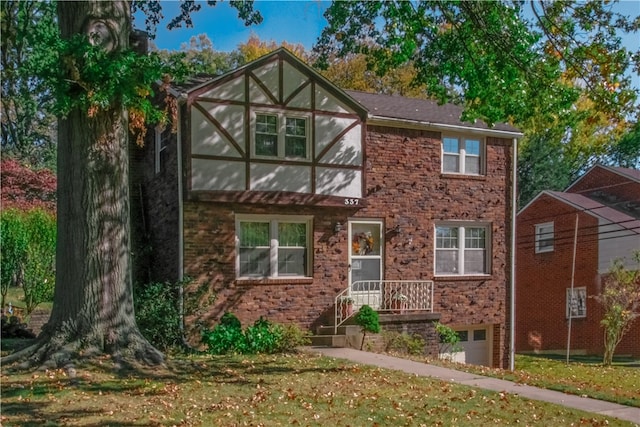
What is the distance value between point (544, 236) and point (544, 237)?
4 cm

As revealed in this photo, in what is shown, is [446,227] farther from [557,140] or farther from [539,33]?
[557,140]

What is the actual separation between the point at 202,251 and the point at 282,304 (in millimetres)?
2334

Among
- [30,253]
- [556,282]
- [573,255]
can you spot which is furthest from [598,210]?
[30,253]

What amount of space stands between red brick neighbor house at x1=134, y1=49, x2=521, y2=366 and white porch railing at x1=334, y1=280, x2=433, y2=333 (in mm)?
39

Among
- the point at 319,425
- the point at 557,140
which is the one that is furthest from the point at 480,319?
the point at 557,140

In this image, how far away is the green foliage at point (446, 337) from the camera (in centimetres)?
1797

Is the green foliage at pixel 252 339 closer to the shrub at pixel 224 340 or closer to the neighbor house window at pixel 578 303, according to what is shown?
the shrub at pixel 224 340

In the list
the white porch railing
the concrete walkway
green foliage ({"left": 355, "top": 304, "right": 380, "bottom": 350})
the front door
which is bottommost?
the concrete walkway

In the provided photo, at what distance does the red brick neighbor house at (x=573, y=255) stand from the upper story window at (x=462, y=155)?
22.8 feet

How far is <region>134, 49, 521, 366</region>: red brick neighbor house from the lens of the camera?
52.1 feet

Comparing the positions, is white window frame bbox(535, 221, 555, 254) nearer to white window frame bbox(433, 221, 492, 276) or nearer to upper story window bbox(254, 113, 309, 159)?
white window frame bbox(433, 221, 492, 276)

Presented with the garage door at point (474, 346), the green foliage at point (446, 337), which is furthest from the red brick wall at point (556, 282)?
the green foliage at point (446, 337)

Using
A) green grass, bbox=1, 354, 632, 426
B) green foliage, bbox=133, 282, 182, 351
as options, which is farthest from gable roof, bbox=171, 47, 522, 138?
green grass, bbox=1, 354, 632, 426

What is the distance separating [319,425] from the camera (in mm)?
7297
